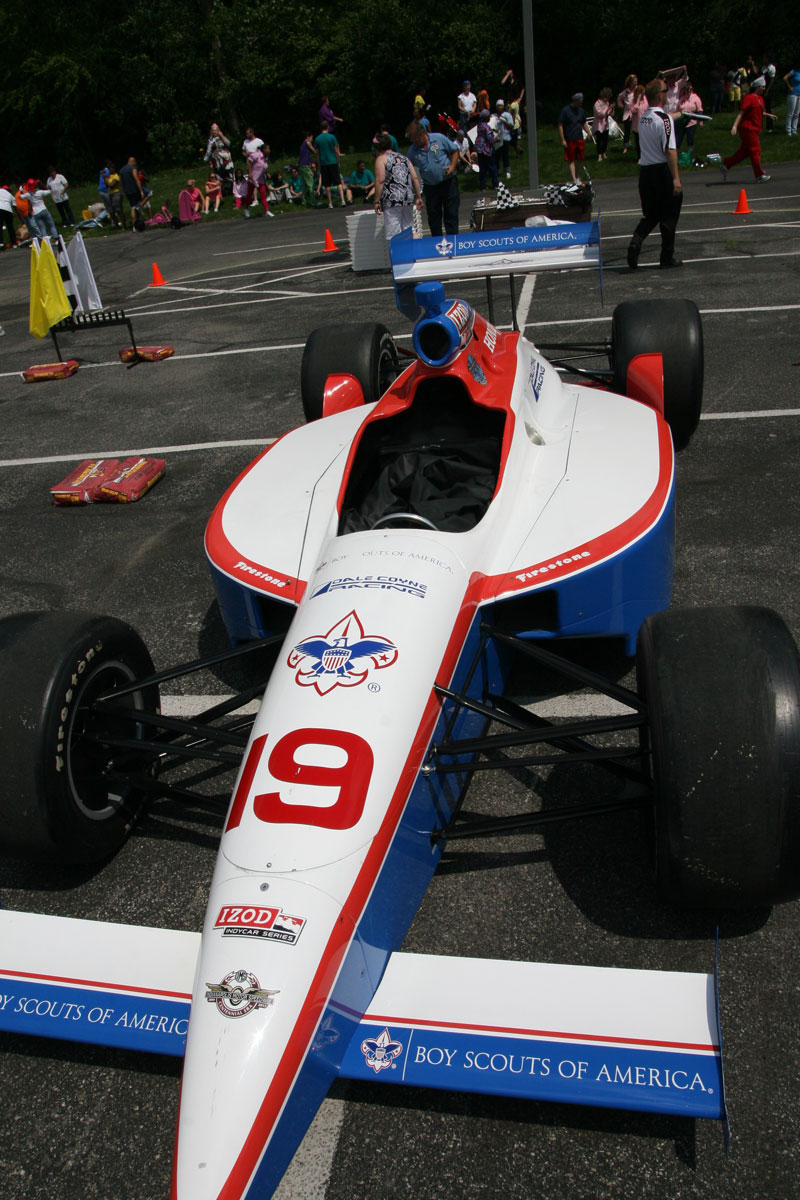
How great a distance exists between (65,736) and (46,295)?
27.5ft

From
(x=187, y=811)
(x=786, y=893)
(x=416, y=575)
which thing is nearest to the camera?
(x=786, y=893)

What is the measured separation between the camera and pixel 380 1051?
2.28m

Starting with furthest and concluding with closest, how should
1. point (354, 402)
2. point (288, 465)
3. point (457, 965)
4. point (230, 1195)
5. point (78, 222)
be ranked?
1. point (78, 222)
2. point (354, 402)
3. point (288, 465)
4. point (457, 965)
5. point (230, 1195)

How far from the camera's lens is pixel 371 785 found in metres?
2.63

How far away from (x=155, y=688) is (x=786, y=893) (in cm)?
231

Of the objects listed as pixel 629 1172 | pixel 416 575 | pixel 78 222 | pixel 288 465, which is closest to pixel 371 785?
pixel 416 575

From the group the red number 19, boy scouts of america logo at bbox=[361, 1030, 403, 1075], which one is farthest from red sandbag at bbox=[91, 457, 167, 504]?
boy scouts of america logo at bbox=[361, 1030, 403, 1075]

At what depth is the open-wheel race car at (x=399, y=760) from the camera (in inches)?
86.4

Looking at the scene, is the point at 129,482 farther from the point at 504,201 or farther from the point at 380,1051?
the point at 504,201

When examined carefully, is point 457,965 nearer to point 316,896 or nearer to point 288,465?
point 316,896

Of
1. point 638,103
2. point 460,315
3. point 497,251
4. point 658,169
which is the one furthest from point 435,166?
point 638,103

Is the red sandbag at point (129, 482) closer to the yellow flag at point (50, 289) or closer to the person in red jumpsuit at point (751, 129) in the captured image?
the yellow flag at point (50, 289)

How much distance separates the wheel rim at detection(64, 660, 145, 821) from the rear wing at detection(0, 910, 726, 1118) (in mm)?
627

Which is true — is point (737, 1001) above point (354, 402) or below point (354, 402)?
below
